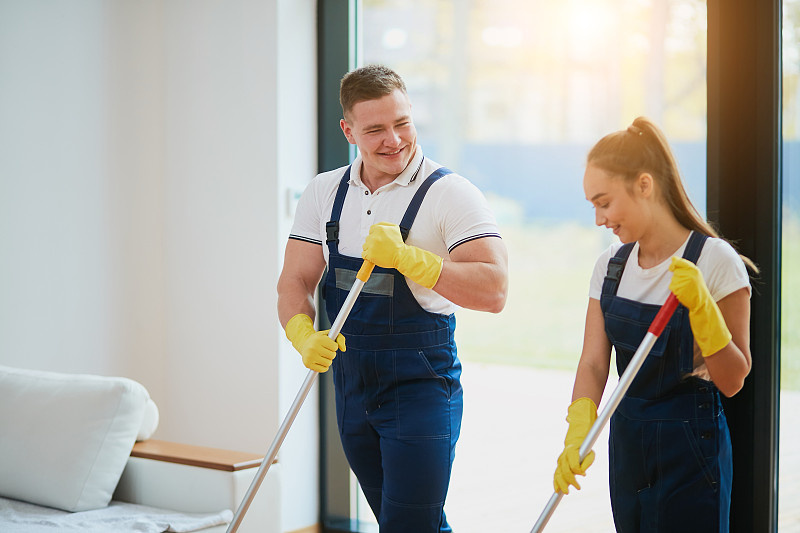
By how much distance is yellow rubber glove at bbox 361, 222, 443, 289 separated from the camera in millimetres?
1810

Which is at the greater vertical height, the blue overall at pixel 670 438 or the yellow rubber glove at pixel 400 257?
the yellow rubber glove at pixel 400 257

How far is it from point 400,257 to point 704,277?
61 centimetres

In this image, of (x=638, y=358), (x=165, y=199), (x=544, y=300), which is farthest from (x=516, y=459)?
(x=165, y=199)

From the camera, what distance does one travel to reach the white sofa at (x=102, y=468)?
7.91 ft

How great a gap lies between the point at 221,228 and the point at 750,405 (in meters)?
2.04

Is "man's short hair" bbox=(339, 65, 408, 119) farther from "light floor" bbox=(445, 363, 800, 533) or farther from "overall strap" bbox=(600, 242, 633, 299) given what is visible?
"light floor" bbox=(445, 363, 800, 533)

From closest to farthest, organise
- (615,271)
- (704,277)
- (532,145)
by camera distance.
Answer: (704,277), (615,271), (532,145)

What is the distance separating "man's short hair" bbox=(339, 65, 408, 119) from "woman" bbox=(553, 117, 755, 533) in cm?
51

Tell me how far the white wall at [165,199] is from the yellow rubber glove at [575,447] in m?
1.70

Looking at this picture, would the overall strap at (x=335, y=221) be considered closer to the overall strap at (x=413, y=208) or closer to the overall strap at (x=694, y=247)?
the overall strap at (x=413, y=208)

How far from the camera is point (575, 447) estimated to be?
5.51ft

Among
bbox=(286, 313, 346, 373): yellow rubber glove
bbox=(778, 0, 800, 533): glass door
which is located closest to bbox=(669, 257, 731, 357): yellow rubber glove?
bbox=(286, 313, 346, 373): yellow rubber glove

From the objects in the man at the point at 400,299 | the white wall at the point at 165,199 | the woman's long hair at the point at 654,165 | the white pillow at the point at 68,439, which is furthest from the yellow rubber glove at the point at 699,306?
the white wall at the point at 165,199

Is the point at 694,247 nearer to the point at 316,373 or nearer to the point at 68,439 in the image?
the point at 316,373
